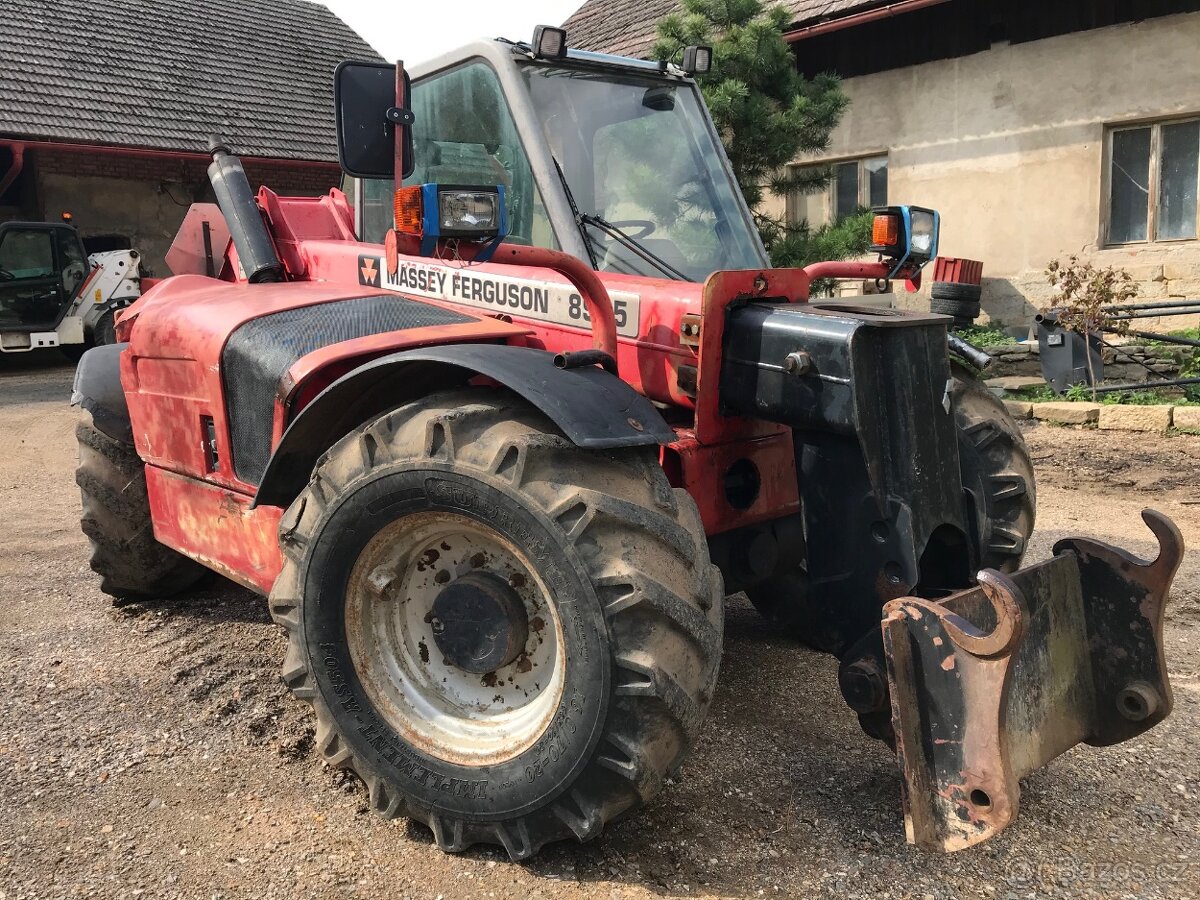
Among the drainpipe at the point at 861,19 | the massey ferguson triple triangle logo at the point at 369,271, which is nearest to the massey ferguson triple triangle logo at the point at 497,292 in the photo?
the massey ferguson triple triangle logo at the point at 369,271

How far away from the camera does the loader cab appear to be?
15406mm

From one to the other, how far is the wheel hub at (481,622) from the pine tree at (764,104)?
7230 millimetres

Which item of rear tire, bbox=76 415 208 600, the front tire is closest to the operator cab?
the front tire

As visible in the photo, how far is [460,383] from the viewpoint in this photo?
9.86ft

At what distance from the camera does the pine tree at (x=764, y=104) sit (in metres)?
9.40

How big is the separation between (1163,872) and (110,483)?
13.9 ft

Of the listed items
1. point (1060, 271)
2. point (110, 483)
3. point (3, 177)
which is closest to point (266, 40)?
point (3, 177)

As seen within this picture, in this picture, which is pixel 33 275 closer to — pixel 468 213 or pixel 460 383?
pixel 460 383

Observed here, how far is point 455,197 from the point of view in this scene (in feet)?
8.37

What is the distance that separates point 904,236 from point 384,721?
230 centimetres

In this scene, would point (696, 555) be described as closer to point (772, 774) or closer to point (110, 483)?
point (772, 774)

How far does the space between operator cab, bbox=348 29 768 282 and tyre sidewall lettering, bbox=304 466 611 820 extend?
1.06 m

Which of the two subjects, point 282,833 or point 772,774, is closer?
point 282,833

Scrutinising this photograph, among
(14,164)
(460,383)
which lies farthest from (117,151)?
(460,383)
